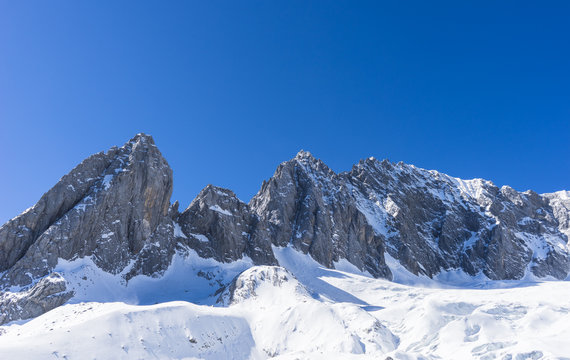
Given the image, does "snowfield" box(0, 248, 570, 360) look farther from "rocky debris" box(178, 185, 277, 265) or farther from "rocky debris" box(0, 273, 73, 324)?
"rocky debris" box(178, 185, 277, 265)

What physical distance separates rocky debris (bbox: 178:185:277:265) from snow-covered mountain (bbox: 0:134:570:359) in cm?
36

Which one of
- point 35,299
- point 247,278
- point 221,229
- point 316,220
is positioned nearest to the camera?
point 35,299

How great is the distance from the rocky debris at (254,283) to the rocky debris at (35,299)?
2769 centimetres

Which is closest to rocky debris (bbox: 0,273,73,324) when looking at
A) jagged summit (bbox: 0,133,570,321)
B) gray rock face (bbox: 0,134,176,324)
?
jagged summit (bbox: 0,133,570,321)

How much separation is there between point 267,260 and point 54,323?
204 feet

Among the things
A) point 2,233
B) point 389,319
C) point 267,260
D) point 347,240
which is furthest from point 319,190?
point 2,233

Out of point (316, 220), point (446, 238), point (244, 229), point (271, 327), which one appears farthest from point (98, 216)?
point (446, 238)

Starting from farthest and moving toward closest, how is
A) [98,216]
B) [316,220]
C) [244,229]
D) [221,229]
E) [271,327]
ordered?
[316,220] → [244,229] → [221,229] → [98,216] → [271,327]

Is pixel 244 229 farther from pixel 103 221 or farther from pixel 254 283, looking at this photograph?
pixel 103 221

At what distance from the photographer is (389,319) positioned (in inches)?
2908

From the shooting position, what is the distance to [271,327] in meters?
64.3

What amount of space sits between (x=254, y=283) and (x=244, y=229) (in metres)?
38.8

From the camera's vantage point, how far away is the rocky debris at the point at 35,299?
6719cm

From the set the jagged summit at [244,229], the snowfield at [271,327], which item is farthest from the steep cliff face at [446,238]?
the snowfield at [271,327]
